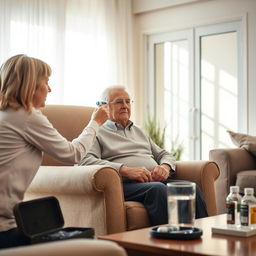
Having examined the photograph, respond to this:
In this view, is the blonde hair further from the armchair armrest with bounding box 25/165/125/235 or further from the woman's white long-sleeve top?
the armchair armrest with bounding box 25/165/125/235

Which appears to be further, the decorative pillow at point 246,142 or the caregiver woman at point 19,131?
the decorative pillow at point 246,142

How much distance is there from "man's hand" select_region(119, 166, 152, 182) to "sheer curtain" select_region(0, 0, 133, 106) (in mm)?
2294

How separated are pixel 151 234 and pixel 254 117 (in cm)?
339

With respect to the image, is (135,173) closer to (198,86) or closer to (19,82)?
(19,82)

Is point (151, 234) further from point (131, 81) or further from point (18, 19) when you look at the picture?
point (131, 81)

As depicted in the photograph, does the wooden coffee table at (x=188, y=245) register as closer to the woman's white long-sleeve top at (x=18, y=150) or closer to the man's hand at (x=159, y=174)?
the woman's white long-sleeve top at (x=18, y=150)

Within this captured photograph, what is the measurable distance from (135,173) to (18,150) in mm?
1129

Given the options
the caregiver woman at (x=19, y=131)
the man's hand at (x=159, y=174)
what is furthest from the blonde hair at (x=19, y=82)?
the man's hand at (x=159, y=174)

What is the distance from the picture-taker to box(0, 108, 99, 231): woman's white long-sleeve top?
6.54 feet

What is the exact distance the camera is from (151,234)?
204 cm

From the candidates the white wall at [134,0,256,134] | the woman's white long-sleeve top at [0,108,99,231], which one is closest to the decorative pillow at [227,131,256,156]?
the white wall at [134,0,256,134]

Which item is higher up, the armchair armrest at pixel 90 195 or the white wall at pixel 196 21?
the white wall at pixel 196 21

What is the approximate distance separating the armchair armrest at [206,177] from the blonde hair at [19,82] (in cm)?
146

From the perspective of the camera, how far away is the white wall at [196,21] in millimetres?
5234
